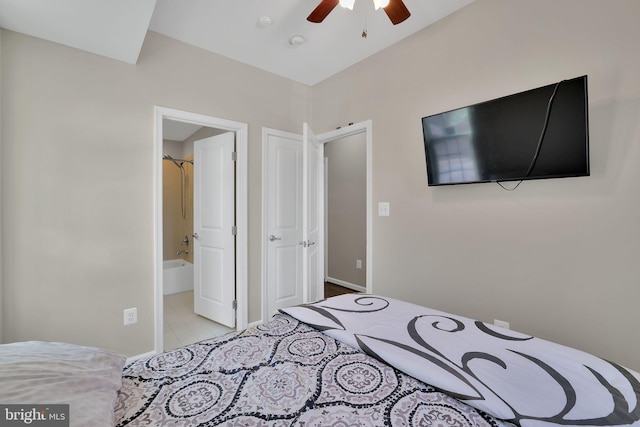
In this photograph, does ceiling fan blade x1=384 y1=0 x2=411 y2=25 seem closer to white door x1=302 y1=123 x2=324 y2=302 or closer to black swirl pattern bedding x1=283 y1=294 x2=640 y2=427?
white door x1=302 y1=123 x2=324 y2=302

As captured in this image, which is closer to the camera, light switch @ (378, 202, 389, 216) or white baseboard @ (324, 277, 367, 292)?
light switch @ (378, 202, 389, 216)

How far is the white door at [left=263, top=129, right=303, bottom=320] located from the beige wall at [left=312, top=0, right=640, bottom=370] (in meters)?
0.98

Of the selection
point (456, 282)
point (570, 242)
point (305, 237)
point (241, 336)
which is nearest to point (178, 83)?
point (305, 237)

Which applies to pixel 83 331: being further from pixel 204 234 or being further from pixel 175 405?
pixel 175 405

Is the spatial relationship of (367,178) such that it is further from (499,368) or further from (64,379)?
(64,379)

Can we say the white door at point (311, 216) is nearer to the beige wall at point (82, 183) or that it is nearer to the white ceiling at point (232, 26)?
the white ceiling at point (232, 26)

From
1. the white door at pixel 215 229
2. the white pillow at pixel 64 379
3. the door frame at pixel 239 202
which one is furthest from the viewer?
the white door at pixel 215 229

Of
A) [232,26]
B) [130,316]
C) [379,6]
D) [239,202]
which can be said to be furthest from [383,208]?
[130,316]

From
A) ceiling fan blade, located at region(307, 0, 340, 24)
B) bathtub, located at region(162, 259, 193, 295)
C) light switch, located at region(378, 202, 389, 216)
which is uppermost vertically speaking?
ceiling fan blade, located at region(307, 0, 340, 24)

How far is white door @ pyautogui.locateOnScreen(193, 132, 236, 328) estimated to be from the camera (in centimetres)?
302

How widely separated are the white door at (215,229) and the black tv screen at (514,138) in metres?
1.99

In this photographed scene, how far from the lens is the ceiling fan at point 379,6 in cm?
165

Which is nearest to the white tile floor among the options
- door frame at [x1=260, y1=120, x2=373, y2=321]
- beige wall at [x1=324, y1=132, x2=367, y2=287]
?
door frame at [x1=260, y1=120, x2=373, y2=321]

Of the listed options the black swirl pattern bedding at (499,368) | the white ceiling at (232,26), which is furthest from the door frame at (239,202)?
the black swirl pattern bedding at (499,368)
